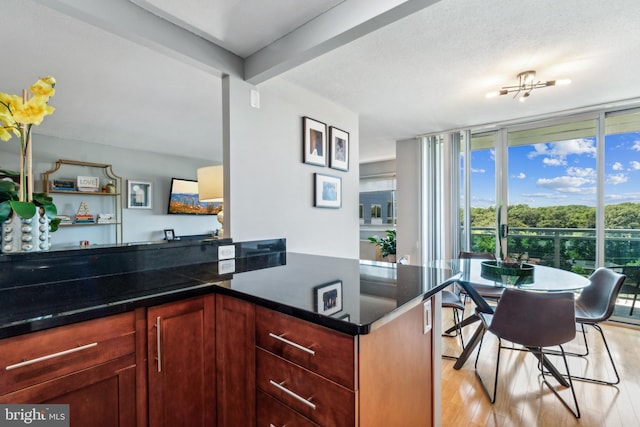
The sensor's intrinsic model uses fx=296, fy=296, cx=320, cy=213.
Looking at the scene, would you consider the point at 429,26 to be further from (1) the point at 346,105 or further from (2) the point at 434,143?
(2) the point at 434,143

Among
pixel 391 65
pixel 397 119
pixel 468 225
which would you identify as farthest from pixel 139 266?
pixel 468 225

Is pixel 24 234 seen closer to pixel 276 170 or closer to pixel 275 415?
pixel 275 415

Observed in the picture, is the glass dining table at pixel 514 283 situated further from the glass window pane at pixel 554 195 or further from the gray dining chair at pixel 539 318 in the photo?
the glass window pane at pixel 554 195

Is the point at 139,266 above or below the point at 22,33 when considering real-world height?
below

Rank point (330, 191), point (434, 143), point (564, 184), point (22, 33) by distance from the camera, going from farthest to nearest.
Result: point (434, 143) → point (564, 184) → point (330, 191) → point (22, 33)

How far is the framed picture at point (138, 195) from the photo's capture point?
Result: 4574 mm

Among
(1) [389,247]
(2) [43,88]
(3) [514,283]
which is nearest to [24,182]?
(2) [43,88]

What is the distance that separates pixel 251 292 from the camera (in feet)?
3.71

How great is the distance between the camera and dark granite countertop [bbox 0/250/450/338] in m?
0.88

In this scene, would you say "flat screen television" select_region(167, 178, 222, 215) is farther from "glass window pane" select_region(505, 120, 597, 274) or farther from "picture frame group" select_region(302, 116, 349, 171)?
"glass window pane" select_region(505, 120, 597, 274)

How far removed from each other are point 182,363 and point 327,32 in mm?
1710

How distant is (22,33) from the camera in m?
1.69

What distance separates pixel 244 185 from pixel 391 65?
54.0 inches

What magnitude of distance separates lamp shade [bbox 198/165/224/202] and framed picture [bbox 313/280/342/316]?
119 cm
